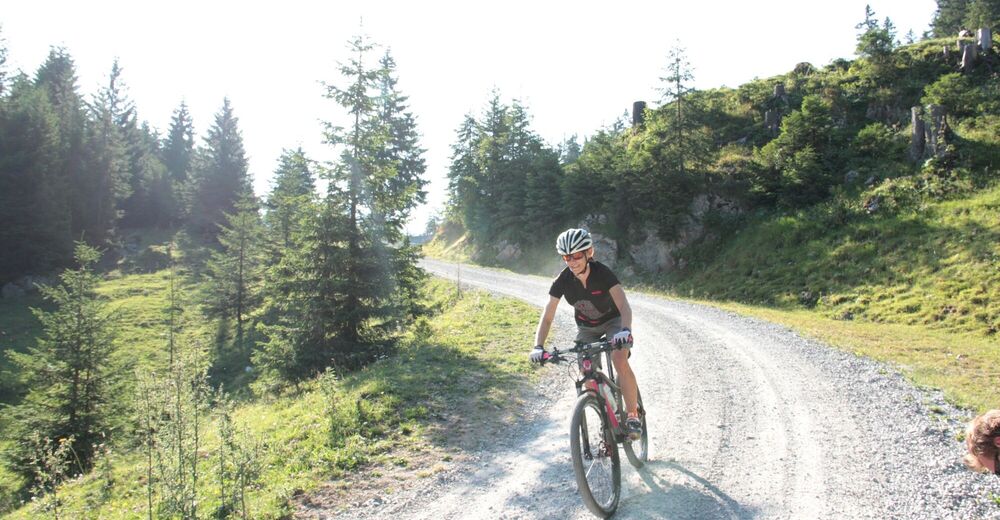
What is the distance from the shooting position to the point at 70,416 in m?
12.8

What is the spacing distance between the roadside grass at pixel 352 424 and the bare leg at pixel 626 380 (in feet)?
9.21

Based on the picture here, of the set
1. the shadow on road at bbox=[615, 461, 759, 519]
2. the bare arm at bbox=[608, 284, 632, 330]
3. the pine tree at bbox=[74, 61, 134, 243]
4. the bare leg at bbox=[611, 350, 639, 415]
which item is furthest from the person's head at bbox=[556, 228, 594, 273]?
the pine tree at bbox=[74, 61, 134, 243]

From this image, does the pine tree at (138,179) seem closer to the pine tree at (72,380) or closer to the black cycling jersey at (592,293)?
the pine tree at (72,380)

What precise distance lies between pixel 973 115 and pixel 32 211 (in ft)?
198

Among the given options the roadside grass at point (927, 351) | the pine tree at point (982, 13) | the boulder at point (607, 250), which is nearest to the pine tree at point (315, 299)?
the roadside grass at point (927, 351)

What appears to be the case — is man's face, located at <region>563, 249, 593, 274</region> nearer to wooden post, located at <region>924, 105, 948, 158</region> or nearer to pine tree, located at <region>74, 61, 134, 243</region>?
wooden post, located at <region>924, 105, 948, 158</region>

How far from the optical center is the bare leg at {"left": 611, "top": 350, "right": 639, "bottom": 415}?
18.7 ft

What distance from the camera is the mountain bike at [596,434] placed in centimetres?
485

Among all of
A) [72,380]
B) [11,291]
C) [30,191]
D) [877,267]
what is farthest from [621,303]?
[30,191]

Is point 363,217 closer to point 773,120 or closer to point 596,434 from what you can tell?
point 596,434

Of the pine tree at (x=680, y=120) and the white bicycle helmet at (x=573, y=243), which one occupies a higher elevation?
the pine tree at (x=680, y=120)

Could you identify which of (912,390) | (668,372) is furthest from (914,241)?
(668,372)

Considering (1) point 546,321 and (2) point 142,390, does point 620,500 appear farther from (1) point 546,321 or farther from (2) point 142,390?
(2) point 142,390

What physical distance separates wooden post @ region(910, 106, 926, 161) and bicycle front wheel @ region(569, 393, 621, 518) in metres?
29.1
